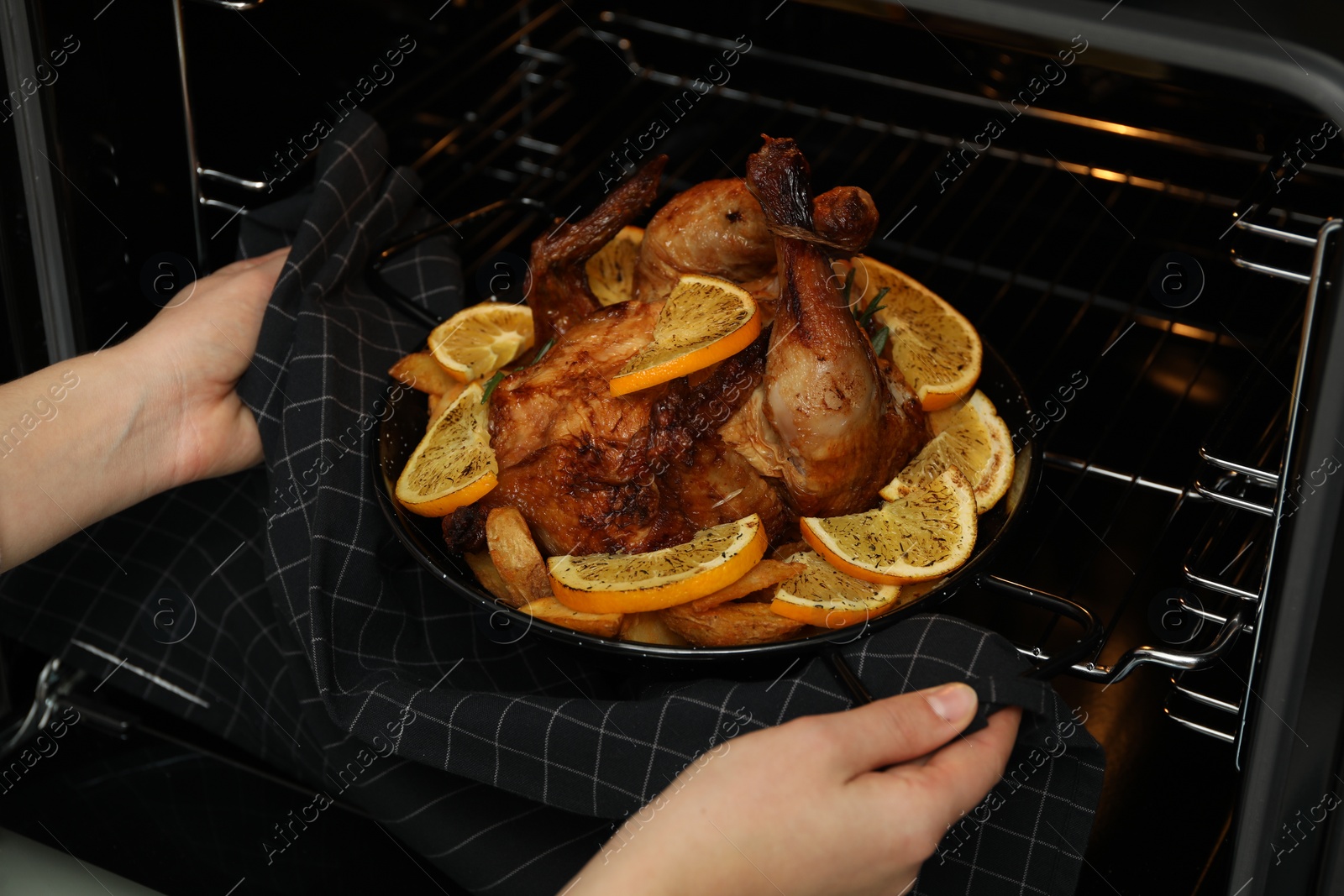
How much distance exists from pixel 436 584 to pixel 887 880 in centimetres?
61

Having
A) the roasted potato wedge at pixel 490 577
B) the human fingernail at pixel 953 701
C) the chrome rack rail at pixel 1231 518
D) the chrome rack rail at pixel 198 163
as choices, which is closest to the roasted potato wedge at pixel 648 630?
the roasted potato wedge at pixel 490 577

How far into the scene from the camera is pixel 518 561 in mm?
1068

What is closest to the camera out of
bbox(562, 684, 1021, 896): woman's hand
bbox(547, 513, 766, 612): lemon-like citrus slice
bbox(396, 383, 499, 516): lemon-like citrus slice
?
bbox(562, 684, 1021, 896): woman's hand

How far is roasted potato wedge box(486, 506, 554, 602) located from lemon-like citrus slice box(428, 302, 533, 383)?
235 millimetres

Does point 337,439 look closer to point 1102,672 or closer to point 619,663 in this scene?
point 619,663

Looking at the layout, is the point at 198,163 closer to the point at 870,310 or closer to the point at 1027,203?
the point at 870,310

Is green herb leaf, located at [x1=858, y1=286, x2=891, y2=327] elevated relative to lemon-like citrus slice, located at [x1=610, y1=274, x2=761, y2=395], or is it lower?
lower

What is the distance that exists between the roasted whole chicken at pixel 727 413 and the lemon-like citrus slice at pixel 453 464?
0.02 meters

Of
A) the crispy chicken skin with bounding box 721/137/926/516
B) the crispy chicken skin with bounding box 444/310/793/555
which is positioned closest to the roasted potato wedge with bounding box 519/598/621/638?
the crispy chicken skin with bounding box 444/310/793/555

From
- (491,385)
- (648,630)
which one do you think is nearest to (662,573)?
(648,630)

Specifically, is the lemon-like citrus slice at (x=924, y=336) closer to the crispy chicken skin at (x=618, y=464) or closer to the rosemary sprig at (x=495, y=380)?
the crispy chicken skin at (x=618, y=464)

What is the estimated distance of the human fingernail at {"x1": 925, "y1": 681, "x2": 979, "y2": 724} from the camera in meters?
0.91

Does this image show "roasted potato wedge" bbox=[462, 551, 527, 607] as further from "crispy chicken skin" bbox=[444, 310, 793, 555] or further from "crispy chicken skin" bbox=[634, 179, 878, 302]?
"crispy chicken skin" bbox=[634, 179, 878, 302]

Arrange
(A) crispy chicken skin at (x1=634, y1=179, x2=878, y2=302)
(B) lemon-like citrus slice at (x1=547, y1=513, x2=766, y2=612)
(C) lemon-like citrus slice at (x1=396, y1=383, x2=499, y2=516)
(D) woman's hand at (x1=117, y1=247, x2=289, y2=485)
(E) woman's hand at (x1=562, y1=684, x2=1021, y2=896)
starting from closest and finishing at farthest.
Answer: (E) woman's hand at (x1=562, y1=684, x2=1021, y2=896) → (B) lemon-like citrus slice at (x1=547, y1=513, x2=766, y2=612) → (C) lemon-like citrus slice at (x1=396, y1=383, x2=499, y2=516) → (A) crispy chicken skin at (x1=634, y1=179, x2=878, y2=302) → (D) woman's hand at (x1=117, y1=247, x2=289, y2=485)
